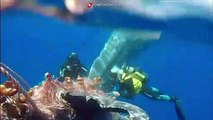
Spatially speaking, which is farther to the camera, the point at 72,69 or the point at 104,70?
the point at 104,70

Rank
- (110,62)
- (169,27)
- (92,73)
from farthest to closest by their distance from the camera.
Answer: (169,27)
(110,62)
(92,73)

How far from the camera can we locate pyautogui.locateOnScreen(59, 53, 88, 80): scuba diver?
10.4 meters

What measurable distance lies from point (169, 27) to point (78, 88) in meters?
10.3

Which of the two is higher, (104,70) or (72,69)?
(104,70)

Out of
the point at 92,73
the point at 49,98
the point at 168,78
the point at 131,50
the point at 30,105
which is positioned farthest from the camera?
the point at 168,78

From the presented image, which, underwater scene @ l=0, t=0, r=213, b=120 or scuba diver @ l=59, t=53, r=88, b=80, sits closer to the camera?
underwater scene @ l=0, t=0, r=213, b=120

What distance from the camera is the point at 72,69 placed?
10453 mm

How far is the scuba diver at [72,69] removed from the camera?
34.0 ft

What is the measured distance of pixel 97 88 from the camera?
7609 millimetres

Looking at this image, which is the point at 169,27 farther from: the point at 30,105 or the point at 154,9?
the point at 30,105

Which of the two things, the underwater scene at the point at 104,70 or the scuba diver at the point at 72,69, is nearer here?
the underwater scene at the point at 104,70

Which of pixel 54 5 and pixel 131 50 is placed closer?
pixel 54 5

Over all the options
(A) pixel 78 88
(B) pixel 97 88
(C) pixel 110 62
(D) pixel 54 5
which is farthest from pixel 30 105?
(C) pixel 110 62

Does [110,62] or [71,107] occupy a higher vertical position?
[110,62]
